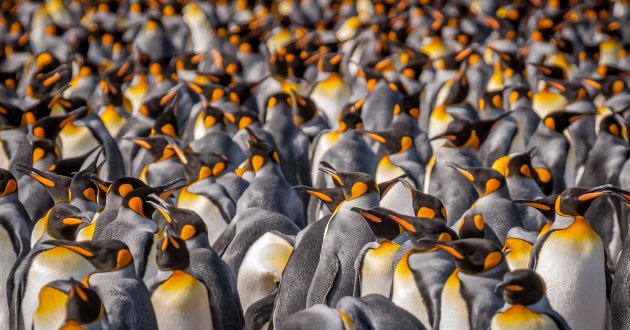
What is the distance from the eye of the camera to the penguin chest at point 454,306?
3.75 meters

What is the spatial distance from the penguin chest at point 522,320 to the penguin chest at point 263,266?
150 centimetres

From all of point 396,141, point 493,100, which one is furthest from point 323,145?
point 493,100

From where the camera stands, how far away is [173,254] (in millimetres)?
4059

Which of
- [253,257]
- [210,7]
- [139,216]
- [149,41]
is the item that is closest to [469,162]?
[253,257]

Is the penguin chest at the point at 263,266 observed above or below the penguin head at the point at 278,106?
above

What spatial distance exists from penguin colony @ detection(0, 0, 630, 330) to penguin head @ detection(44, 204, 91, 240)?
0.03ft

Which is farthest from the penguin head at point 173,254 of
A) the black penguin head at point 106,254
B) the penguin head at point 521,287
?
the penguin head at point 521,287

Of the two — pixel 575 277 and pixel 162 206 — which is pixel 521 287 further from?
pixel 162 206

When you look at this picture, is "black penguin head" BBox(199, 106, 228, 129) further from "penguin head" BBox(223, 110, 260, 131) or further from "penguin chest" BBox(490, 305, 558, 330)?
"penguin chest" BBox(490, 305, 558, 330)

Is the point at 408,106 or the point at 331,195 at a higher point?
the point at 331,195

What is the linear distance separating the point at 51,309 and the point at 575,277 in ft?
6.76

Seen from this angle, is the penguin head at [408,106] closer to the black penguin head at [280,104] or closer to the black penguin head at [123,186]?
the black penguin head at [280,104]

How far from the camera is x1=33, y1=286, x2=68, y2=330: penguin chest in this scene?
148 inches

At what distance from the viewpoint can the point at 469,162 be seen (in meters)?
6.34
